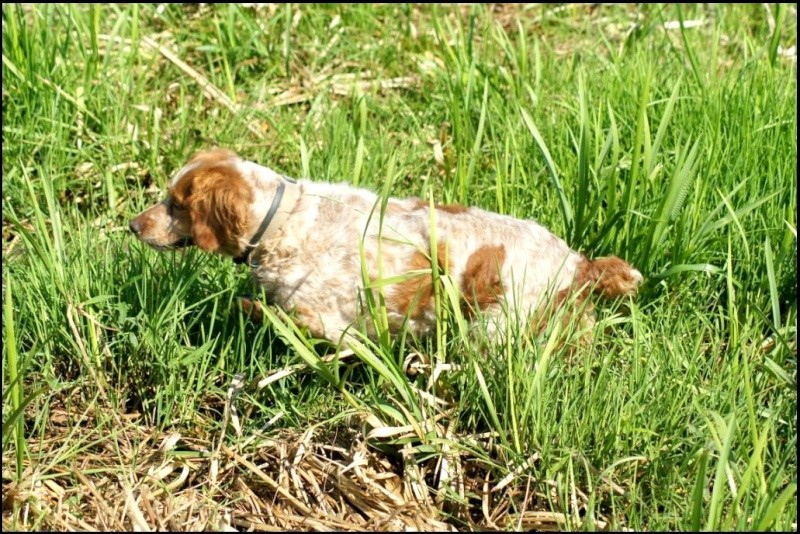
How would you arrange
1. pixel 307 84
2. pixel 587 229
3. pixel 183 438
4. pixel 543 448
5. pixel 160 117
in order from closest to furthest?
pixel 543 448 < pixel 183 438 < pixel 587 229 < pixel 160 117 < pixel 307 84

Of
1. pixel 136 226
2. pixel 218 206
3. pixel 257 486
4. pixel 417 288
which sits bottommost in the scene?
pixel 257 486

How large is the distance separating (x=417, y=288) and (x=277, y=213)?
0.58 m

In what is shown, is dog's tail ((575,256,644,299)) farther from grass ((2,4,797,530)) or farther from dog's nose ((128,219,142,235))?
dog's nose ((128,219,142,235))

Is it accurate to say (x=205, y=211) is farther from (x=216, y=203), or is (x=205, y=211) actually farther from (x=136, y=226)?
(x=136, y=226)

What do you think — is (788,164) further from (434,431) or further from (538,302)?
(434,431)

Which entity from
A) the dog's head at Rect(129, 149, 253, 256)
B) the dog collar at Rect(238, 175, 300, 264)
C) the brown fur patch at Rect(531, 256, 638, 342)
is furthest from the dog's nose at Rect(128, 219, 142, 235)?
the brown fur patch at Rect(531, 256, 638, 342)

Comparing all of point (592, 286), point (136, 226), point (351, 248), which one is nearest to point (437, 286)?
point (351, 248)

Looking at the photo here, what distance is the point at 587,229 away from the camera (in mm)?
4152

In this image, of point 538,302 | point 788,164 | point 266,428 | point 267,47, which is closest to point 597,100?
point 788,164

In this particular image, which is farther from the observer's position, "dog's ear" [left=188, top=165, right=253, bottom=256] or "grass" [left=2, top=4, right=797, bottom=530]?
"dog's ear" [left=188, top=165, right=253, bottom=256]

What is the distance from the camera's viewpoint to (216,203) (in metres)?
3.82

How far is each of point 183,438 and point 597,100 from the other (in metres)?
2.51

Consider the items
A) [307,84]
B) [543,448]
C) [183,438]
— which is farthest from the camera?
[307,84]

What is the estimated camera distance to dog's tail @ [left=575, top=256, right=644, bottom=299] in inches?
150
